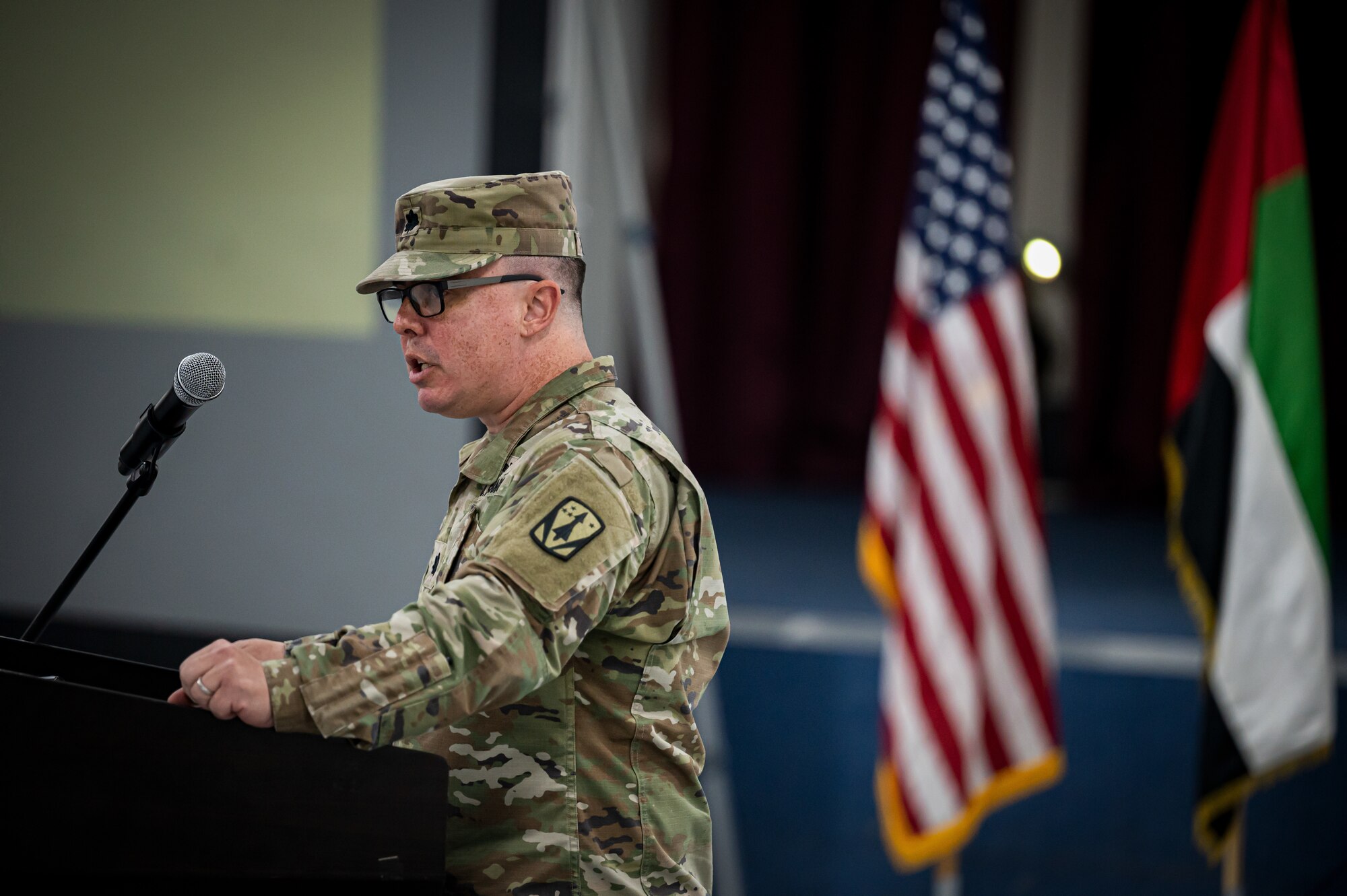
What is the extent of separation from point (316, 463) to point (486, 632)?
1.72 meters

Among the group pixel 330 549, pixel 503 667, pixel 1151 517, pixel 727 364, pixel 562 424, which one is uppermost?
pixel 562 424

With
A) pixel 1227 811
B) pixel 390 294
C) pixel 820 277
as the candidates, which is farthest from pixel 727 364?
pixel 390 294

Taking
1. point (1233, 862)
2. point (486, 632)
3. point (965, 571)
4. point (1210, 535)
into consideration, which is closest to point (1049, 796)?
point (1233, 862)

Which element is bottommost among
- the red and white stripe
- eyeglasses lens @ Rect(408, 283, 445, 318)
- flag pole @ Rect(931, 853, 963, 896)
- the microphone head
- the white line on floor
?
flag pole @ Rect(931, 853, 963, 896)

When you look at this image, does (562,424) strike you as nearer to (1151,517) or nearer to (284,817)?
(284,817)

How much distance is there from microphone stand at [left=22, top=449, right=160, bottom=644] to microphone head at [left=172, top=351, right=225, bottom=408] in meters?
0.07

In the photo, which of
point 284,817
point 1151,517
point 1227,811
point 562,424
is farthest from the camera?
point 1151,517

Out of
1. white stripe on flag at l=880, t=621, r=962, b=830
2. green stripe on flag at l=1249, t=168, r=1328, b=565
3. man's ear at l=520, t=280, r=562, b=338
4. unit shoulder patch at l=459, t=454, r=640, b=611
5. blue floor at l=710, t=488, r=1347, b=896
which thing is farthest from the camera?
blue floor at l=710, t=488, r=1347, b=896

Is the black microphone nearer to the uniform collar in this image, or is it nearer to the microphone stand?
the microphone stand

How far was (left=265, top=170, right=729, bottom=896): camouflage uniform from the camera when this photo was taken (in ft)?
3.03

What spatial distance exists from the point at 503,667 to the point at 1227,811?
230 centimetres

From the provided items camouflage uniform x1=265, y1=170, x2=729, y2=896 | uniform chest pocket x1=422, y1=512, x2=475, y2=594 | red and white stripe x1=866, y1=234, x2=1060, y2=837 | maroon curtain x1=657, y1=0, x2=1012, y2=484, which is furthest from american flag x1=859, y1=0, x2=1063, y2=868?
maroon curtain x1=657, y1=0, x2=1012, y2=484

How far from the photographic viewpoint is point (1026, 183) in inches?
231

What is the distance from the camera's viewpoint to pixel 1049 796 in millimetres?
3270
